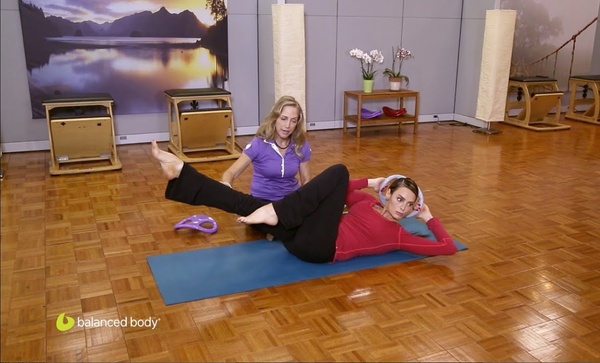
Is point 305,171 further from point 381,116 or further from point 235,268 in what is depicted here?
point 381,116

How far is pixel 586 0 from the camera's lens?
749 cm

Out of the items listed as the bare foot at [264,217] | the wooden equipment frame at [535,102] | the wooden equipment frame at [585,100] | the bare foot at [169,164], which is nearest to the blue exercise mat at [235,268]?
the bare foot at [264,217]

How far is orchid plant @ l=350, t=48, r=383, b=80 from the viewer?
6262 mm

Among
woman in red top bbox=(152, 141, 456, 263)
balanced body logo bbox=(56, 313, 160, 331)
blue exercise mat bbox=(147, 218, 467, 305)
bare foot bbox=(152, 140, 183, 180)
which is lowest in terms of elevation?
balanced body logo bbox=(56, 313, 160, 331)

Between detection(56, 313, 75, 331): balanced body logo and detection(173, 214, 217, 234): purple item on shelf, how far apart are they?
3.49 ft

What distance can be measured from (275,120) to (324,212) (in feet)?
2.32

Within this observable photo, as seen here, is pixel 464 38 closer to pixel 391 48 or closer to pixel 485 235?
pixel 391 48

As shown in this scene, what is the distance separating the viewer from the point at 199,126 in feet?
16.9

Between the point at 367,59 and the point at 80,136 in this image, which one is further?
the point at 367,59

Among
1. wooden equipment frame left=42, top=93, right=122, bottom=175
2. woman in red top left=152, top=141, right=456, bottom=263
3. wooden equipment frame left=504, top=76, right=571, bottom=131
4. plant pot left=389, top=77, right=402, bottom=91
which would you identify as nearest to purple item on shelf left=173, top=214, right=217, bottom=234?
woman in red top left=152, top=141, right=456, bottom=263

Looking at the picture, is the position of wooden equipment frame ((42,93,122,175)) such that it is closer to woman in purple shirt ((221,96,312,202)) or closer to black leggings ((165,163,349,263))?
woman in purple shirt ((221,96,312,202))

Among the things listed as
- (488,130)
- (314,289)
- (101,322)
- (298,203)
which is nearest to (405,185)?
(298,203)

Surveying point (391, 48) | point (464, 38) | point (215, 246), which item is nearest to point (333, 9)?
point (391, 48)

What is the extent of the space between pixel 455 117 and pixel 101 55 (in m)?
4.45
